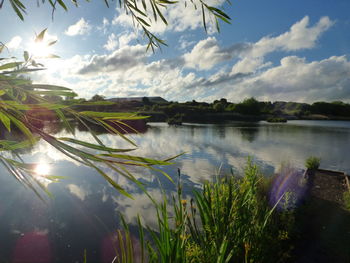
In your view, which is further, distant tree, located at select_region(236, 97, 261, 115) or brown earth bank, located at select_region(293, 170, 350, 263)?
distant tree, located at select_region(236, 97, 261, 115)

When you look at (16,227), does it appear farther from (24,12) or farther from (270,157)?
(270,157)

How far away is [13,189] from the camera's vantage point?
861cm

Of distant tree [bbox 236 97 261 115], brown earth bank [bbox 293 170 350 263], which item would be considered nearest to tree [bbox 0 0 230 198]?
brown earth bank [bbox 293 170 350 263]

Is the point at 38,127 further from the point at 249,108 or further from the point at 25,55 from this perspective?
the point at 249,108

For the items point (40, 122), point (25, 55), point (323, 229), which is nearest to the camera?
point (40, 122)

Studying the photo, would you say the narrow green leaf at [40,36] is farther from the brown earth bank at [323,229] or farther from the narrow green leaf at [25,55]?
the brown earth bank at [323,229]

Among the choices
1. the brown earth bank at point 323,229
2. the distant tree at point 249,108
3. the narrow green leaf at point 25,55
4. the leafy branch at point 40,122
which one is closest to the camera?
the leafy branch at point 40,122

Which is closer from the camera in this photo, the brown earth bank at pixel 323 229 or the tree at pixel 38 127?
the tree at pixel 38 127

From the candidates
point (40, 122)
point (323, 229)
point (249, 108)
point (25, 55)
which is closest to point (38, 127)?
point (40, 122)

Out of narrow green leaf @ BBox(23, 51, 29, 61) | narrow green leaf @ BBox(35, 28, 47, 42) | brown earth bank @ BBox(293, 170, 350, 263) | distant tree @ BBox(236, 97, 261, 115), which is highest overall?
distant tree @ BBox(236, 97, 261, 115)

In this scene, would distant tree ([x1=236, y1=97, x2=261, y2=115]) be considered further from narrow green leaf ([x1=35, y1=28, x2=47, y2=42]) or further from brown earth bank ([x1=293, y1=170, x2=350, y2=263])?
narrow green leaf ([x1=35, y1=28, x2=47, y2=42])

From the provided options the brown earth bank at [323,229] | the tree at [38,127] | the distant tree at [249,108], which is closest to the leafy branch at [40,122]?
the tree at [38,127]

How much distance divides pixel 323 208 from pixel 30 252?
27.1ft

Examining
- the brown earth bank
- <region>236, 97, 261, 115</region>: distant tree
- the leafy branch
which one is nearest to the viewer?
the leafy branch
